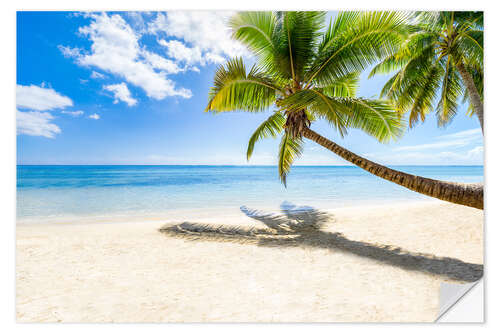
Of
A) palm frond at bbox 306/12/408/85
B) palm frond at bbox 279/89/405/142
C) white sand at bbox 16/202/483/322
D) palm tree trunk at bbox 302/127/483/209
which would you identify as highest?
palm frond at bbox 306/12/408/85

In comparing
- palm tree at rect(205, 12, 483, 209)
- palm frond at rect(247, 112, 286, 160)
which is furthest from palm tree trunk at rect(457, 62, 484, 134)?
palm frond at rect(247, 112, 286, 160)

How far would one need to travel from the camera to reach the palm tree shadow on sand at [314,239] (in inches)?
76.6

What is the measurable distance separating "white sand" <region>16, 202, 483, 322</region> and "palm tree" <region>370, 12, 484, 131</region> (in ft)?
6.15

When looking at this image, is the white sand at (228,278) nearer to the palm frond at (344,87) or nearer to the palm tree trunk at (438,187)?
the palm tree trunk at (438,187)

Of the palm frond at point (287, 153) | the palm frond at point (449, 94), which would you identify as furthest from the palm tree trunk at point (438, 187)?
the palm frond at point (449, 94)

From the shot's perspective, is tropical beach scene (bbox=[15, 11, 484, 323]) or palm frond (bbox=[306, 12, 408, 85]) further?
palm frond (bbox=[306, 12, 408, 85])

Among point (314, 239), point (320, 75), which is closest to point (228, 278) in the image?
point (314, 239)

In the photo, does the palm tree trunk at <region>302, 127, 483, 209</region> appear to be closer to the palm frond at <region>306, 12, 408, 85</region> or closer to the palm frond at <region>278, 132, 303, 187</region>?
the palm frond at <region>306, 12, 408, 85</region>

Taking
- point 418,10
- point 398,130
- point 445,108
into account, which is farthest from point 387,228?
point 418,10

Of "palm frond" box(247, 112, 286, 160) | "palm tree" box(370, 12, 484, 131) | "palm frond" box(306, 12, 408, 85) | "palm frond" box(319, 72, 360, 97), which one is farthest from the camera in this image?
"palm frond" box(247, 112, 286, 160)

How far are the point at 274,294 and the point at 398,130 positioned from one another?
2.26 m

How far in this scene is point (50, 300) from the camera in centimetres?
163

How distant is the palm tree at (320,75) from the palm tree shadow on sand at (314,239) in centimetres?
73

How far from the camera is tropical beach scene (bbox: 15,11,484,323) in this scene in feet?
5.40
